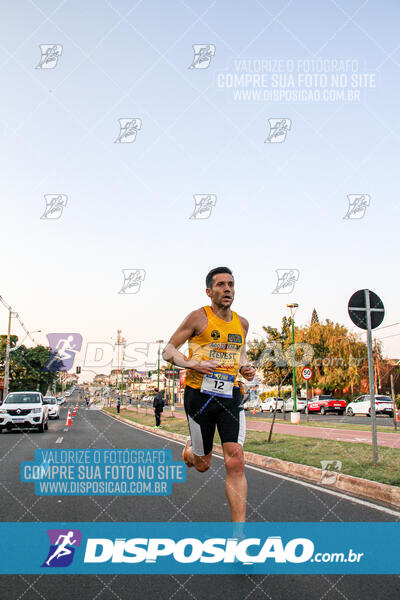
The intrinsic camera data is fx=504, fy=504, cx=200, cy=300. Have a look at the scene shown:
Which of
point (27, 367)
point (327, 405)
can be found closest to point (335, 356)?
point (327, 405)

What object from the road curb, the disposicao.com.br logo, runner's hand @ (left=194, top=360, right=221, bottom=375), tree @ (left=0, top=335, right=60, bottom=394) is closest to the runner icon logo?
the disposicao.com.br logo

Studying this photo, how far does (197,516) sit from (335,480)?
3129 mm

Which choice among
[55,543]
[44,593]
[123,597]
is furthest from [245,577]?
[55,543]

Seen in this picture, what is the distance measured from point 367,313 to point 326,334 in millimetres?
40475

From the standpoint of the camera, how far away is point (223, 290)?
3.84 metres

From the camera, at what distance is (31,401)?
18578 mm

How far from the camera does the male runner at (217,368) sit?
3.73 meters

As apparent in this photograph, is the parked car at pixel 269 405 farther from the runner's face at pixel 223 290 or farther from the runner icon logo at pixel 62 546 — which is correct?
the runner's face at pixel 223 290

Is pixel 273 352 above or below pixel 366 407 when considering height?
above

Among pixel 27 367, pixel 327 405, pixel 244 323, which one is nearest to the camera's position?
pixel 244 323

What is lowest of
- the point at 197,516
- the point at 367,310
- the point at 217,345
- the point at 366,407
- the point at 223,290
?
the point at 366,407

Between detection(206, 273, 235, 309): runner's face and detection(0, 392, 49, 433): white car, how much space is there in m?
15.6

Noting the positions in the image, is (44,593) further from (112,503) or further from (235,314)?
(112,503)

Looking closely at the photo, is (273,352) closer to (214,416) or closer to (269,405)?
(269,405)
